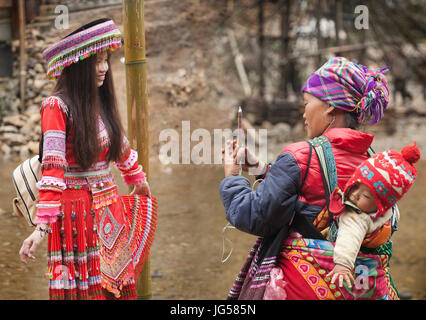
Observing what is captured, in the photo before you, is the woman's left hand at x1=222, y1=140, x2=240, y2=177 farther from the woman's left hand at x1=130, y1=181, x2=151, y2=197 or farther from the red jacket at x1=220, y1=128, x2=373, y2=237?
the woman's left hand at x1=130, y1=181, x2=151, y2=197

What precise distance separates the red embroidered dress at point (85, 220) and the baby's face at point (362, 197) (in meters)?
1.11

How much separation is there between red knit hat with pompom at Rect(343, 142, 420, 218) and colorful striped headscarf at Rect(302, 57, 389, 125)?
0.23 metres

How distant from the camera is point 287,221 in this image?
6.52ft

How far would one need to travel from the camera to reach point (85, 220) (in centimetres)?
240

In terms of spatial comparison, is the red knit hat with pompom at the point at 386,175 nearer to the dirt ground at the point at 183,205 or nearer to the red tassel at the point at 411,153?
the red tassel at the point at 411,153

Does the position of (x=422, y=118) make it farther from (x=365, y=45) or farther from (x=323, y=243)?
(x=323, y=243)

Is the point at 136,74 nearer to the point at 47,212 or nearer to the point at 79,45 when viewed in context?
the point at 79,45

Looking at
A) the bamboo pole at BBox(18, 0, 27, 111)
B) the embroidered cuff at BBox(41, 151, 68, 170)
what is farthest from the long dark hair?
the bamboo pole at BBox(18, 0, 27, 111)

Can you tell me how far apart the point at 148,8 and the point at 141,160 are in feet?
10.9

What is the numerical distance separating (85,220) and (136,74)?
2.82 ft

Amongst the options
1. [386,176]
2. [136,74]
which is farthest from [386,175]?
[136,74]

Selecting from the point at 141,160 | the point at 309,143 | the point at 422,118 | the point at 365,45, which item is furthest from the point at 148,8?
the point at 422,118

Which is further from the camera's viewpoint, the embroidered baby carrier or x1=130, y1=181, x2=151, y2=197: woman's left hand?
x1=130, y1=181, x2=151, y2=197: woman's left hand

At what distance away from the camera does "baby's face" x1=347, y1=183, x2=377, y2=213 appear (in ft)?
6.23
